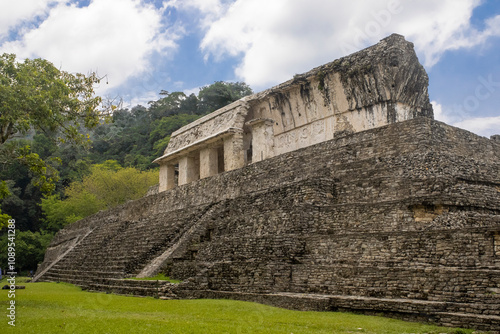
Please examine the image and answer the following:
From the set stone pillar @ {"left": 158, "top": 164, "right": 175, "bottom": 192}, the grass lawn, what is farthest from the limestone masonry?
stone pillar @ {"left": 158, "top": 164, "right": 175, "bottom": 192}

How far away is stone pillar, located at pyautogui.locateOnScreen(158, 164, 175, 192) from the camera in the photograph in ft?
69.5

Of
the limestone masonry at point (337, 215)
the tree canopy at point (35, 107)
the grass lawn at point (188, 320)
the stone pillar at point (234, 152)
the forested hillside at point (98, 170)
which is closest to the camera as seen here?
the grass lawn at point (188, 320)

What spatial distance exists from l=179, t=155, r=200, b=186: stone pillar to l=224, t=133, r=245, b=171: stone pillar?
2755 mm

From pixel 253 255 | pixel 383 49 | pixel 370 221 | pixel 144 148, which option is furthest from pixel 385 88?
pixel 144 148

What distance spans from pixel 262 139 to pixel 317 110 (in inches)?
80.1

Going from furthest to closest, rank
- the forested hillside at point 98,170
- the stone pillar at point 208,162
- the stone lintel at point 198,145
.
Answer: the forested hillside at point 98,170, the stone pillar at point 208,162, the stone lintel at point 198,145

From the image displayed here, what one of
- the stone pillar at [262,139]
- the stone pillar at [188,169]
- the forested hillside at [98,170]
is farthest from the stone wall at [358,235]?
the forested hillside at [98,170]

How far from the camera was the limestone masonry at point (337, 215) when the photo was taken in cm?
721

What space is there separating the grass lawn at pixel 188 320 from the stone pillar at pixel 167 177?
1204 cm

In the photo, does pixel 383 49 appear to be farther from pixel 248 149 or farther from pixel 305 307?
pixel 305 307

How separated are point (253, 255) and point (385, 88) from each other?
23.5 ft

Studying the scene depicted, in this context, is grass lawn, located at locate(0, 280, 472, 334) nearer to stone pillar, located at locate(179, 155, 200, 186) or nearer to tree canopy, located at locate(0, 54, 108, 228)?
tree canopy, located at locate(0, 54, 108, 228)

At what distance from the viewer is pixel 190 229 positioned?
1369 cm

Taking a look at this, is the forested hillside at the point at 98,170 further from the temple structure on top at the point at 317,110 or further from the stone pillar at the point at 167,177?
the temple structure on top at the point at 317,110
